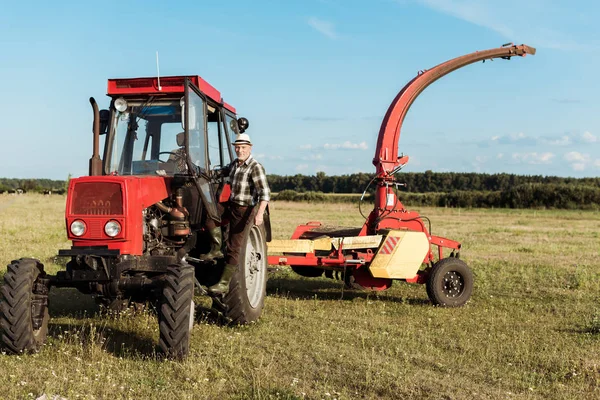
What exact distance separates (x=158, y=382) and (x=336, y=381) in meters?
1.47

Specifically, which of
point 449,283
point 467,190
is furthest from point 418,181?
point 449,283

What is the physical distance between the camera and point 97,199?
6.05 meters

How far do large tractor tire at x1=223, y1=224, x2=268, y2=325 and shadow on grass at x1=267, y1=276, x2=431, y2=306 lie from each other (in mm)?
1953

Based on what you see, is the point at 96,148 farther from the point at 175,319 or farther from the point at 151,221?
the point at 175,319

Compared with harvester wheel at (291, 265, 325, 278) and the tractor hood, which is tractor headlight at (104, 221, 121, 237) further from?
harvester wheel at (291, 265, 325, 278)

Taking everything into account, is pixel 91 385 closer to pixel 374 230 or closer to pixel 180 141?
pixel 180 141

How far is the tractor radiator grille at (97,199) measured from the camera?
237 inches

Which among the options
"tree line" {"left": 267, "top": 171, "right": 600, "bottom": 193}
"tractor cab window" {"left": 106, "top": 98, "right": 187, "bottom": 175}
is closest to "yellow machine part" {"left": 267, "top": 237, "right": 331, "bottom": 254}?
"tractor cab window" {"left": 106, "top": 98, "right": 187, "bottom": 175}

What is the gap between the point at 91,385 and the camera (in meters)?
5.00

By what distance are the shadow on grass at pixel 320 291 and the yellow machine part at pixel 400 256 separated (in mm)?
614

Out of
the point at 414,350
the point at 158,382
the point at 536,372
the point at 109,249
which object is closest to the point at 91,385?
the point at 158,382

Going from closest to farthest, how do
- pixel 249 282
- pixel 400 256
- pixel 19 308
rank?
1. pixel 19 308
2. pixel 249 282
3. pixel 400 256

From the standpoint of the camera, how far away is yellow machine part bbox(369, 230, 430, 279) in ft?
28.9

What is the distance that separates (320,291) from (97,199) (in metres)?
5.14
